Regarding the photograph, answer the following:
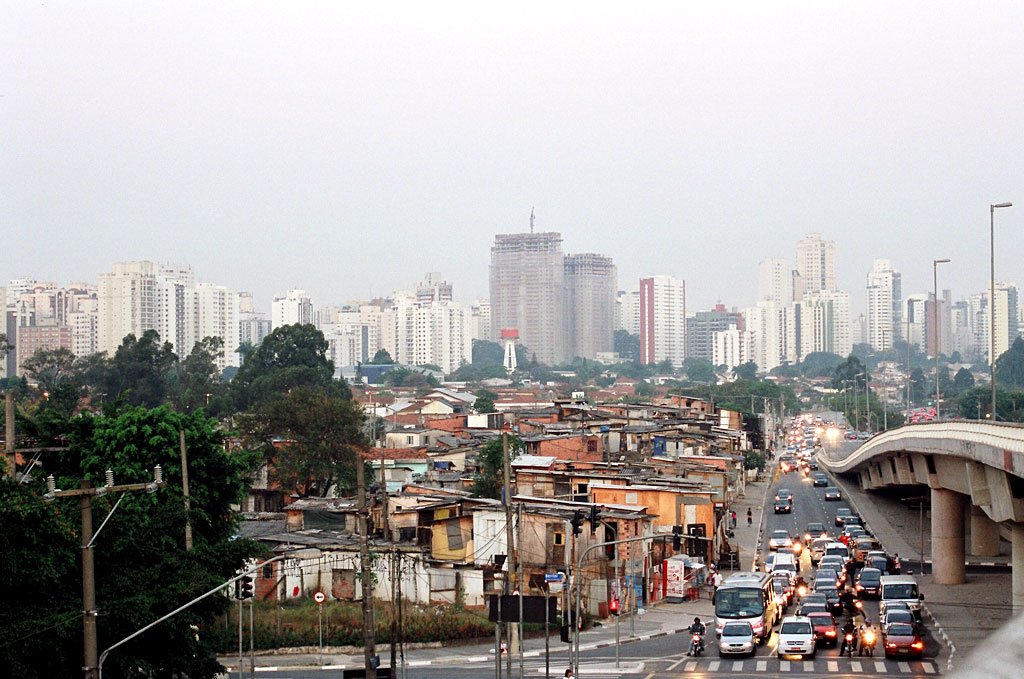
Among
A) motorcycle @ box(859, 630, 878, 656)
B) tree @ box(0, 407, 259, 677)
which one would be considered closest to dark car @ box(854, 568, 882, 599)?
motorcycle @ box(859, 630, 878, 656)

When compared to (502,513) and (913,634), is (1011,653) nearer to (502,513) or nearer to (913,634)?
(913,634)

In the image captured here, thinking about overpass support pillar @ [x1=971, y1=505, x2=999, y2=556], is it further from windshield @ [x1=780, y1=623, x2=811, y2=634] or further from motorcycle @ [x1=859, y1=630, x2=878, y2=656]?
windshield @ [x1=780, y1=623, x2=811, y2=634]

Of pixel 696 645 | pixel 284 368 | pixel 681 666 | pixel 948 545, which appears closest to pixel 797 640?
pixel 696 645

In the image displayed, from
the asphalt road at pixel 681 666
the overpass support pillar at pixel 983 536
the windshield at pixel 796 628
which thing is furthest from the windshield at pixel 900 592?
the overpass support pillar at pixel 983 536

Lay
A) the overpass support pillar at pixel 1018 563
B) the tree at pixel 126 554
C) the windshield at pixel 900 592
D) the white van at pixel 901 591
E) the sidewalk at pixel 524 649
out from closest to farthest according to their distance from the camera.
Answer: the tree at pixel 126 554
the sidewalk at pixel 524 649
the white van at pixel 901 591
the overpass support pillar at pixel 1018 563
the windshield at pixel 900 592

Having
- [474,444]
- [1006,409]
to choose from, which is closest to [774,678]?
[474,444]

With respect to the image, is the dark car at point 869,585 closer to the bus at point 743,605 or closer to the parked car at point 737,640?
the bus at point 743,605
